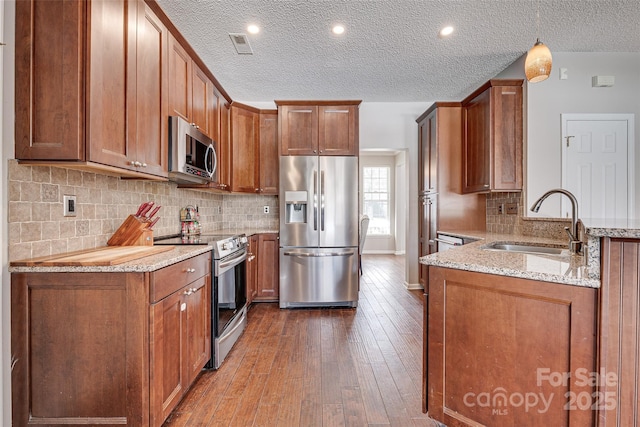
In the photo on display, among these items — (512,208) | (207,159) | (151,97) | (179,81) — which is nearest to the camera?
(151,97)

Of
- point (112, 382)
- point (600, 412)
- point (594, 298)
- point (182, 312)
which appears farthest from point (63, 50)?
point (600, 412)

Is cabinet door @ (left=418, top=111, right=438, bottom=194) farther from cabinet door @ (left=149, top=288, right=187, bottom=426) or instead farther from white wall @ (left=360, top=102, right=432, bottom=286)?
cabinet door @ (left=149, top=288, right=187, bottom=426)

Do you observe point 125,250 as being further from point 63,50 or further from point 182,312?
point 63,50

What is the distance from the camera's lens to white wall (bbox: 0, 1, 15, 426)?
1.37 m

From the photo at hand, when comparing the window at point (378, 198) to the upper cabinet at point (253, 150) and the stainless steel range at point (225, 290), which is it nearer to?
the upper cabinet at point (253, 150)

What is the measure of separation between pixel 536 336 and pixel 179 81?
104 inches

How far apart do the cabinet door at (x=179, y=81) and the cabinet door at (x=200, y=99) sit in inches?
3.0

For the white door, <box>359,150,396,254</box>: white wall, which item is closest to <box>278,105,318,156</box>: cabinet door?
the white door

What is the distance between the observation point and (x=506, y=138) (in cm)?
324

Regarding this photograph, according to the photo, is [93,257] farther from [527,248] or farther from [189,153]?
[527,248]

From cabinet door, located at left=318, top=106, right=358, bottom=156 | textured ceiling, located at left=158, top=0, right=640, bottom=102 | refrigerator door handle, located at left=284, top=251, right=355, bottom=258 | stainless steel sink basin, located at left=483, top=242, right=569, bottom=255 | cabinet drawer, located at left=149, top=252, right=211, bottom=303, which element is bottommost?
refrigerator door handle, located at left=284, top=251, right=355, bottom=258

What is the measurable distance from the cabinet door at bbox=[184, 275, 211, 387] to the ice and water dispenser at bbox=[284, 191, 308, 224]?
59.6 inches

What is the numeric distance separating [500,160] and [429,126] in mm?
1110

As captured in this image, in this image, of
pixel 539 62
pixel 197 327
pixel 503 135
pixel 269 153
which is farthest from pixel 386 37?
pixel 197 327
